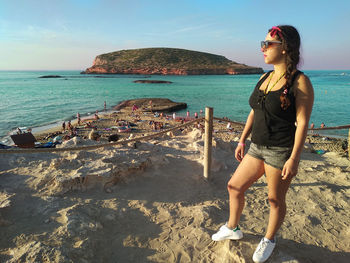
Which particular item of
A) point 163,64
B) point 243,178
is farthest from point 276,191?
point 163,64

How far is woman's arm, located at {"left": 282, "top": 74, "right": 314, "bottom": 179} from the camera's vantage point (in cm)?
155

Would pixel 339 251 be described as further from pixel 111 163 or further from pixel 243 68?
pixel 243 68

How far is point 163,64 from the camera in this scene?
11581 cm

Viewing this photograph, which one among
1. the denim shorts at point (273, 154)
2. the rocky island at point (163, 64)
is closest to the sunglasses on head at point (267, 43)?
the denim shorts at point (273, 154)

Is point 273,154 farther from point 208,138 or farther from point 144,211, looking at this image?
point 208,138

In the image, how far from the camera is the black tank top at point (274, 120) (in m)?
1.65

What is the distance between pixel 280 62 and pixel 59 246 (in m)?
2.58

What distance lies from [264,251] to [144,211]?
5.12ft

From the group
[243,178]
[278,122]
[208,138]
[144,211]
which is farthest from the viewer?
[208,138]

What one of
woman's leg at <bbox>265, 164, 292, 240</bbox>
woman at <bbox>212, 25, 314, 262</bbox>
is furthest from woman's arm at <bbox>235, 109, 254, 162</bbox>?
woman's leg at <bbox>265, 164, 292, 240</bbox>

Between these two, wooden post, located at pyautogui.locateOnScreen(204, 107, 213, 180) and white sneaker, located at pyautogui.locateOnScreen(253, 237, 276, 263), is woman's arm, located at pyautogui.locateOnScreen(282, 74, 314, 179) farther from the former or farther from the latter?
wooden post, located at pyautogui.locateOnScreen(204, 107, 213, 180)

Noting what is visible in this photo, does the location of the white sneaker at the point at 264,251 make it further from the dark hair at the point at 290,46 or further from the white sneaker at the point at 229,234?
the dark hair at the point at 290,46

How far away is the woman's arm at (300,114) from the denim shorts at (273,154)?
69 mm

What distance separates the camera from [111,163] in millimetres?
3713
